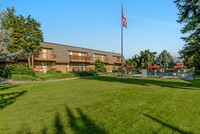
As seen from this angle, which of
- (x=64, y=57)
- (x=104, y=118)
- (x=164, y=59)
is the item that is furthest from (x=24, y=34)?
(x=164, y=59)

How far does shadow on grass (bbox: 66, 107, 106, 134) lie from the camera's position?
5.23 m

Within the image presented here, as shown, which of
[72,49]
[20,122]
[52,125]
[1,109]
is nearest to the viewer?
[52,125]

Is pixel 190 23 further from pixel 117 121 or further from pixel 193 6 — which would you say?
pixel 117 121

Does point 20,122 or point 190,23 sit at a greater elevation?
point 190,23

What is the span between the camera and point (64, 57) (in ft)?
132

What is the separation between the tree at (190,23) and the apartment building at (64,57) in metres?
15.0

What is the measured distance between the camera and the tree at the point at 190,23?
13605 millimetres

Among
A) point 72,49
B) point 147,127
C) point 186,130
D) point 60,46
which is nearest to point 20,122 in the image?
point 147,127

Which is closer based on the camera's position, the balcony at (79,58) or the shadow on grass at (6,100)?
the shadow on grass at (6,100)

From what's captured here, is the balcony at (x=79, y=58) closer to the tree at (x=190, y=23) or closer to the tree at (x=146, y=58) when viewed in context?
the tree at (x=146, y=58)

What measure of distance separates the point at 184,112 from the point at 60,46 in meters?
36.2

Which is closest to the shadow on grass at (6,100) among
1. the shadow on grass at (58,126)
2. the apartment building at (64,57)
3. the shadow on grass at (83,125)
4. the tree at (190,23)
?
the shadow on grass at (58,126)

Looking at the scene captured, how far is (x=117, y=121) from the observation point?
239 inches

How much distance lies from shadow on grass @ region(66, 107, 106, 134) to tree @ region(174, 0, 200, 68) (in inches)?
424
